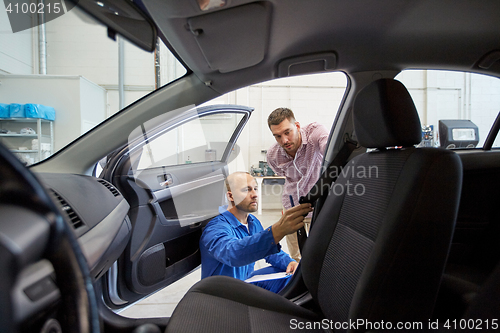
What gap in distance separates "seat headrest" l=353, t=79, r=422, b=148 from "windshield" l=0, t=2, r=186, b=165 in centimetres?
329

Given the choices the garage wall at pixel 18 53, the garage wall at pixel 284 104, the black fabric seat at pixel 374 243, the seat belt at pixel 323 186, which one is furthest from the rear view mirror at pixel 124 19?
the garage wall at pixel 18 53

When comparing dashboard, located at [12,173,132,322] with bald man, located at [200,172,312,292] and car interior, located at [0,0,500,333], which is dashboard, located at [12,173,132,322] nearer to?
car interior, located at [0,0,500,333]

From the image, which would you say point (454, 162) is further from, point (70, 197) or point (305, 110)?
point (305, 110)

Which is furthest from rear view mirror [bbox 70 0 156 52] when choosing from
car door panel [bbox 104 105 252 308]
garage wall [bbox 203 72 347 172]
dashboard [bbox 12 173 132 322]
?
garage wall [bbox 203 72 347 172]

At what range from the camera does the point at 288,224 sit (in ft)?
3.99

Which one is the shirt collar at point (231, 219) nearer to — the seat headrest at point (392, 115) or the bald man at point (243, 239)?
the bald man at point (243, 239)

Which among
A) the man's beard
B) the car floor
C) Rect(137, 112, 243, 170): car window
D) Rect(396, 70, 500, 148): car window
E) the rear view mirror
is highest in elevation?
Rect(396, 70, 500, 148): car window

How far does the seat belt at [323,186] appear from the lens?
133 centimetres

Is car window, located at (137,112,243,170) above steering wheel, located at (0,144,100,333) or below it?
above

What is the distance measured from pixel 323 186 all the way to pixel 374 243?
1.89ft

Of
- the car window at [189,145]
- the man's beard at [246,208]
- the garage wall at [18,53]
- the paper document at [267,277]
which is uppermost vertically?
the garage wall at [18,53]

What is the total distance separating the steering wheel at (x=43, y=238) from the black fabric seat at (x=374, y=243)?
68 centimetres

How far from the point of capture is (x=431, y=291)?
0.72 m

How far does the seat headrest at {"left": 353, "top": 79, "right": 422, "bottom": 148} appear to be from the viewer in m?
0.86
